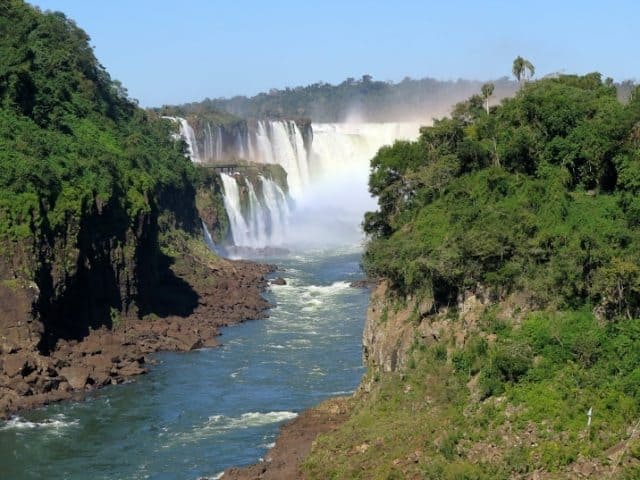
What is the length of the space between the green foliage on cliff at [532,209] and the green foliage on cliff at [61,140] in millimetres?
16549

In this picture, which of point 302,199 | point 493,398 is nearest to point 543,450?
point 493,398

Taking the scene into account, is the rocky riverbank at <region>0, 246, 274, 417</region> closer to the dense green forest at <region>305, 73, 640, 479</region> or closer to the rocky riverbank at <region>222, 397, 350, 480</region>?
the rocky riverbank at <region>222, 397, 350, 480</region>

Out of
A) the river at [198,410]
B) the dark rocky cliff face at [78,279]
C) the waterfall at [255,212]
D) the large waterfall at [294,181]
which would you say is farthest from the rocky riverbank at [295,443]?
the large waterfall at [294,181]

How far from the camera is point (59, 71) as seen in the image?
223 feet

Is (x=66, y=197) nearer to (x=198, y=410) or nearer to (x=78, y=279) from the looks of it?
(x=78, y=279)

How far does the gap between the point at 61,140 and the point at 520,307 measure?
35214 millimetres

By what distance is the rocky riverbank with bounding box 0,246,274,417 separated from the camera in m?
42.1

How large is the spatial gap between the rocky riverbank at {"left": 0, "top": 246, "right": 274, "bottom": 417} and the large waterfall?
17695 millimetres

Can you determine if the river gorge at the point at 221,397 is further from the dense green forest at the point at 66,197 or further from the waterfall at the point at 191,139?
the waterfall at the point at 191,139

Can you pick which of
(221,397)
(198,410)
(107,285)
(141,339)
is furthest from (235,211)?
(198,410)

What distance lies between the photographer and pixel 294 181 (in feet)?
364

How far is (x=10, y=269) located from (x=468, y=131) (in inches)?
795

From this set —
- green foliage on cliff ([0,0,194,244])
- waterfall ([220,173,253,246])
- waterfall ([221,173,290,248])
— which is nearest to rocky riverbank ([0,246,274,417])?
green foliage on cliff ([0,0,194,244])

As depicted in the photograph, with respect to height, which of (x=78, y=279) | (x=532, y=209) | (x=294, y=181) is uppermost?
(x=532, y=209)
